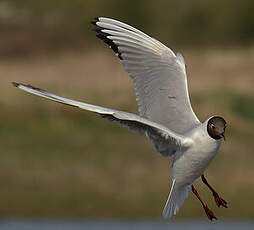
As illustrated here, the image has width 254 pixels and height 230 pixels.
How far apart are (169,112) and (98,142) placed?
6936 mm

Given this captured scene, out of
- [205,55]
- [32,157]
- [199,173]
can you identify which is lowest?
[205,55]

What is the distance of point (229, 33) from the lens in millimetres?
29500

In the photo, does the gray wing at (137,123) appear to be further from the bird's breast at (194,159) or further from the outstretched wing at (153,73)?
the outstretched wing at (153,73)

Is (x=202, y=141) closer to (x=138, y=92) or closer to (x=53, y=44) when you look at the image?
(x=138, y=92)

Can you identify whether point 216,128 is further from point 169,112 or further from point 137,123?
point 169,112

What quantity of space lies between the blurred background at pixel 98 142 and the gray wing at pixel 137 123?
510 cm

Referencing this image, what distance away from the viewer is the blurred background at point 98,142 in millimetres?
13148

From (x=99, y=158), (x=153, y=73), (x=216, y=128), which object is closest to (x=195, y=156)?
(x=216, y=128)

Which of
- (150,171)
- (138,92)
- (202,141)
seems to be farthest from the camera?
(150,171)

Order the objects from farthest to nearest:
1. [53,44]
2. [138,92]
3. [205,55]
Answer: [53,44] < [205,55] < [138,92]

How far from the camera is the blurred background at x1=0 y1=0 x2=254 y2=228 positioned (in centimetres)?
1315

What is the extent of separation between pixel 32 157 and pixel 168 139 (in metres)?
6.79

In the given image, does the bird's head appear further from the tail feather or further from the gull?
the tail feather

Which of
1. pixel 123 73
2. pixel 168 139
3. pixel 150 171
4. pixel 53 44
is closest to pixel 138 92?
pixel 168 139
